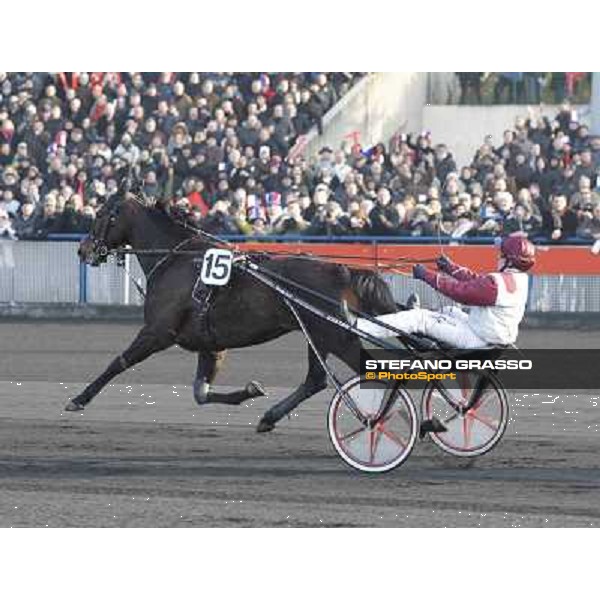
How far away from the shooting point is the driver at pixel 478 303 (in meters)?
10.7

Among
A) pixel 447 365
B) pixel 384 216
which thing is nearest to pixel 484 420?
pixel 447 365

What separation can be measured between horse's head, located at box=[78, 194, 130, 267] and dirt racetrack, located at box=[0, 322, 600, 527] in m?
1.33

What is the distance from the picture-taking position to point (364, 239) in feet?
73.6

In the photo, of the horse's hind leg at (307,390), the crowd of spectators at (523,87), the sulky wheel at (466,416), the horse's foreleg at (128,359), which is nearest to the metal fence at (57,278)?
the crowd of spectators at (523,87)

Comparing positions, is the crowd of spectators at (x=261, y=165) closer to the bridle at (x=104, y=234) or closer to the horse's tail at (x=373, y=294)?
the bridle at (x=104, y=234)

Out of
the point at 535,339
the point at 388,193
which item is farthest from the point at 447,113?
the point at 535,339

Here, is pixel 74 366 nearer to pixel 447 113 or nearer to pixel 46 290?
pixel 46 290

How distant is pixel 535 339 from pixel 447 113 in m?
5.34

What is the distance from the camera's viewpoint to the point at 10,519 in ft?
29.9

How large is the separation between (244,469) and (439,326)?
1.55 m

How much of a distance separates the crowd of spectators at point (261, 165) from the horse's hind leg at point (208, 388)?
8978 mm

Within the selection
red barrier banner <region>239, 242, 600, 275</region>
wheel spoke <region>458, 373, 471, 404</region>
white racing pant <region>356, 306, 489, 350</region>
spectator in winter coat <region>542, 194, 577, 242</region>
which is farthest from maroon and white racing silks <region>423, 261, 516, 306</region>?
spectator in winter coat <region>542, 194, 577, 242</region>

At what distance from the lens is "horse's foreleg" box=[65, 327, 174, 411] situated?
12.3m

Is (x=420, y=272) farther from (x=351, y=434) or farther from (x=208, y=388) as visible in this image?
(x=208, y=388)
